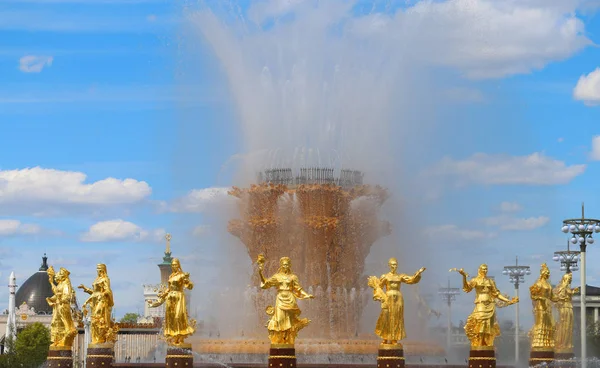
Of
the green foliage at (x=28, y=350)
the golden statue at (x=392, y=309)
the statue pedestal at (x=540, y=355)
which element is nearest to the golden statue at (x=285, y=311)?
the golden statue at (x=392, y=309)

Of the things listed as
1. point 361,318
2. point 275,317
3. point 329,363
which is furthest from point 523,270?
point 275,317

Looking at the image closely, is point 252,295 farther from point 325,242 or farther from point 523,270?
point 523,270

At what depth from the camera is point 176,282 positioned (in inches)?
1449

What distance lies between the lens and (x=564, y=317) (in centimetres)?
4366

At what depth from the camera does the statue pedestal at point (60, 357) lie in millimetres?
39750

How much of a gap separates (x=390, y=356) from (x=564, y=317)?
10677mm

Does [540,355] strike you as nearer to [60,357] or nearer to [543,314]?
[543,314]

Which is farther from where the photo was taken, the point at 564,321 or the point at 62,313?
the point at 564,321

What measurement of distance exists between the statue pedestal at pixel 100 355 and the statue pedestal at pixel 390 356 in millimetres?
8998

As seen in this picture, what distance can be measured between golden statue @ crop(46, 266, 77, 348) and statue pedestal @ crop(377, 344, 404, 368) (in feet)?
35.7

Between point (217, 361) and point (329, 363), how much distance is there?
12.4 ft

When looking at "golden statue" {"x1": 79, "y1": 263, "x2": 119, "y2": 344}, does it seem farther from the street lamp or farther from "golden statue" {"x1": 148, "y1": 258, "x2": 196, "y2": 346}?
the street lamp

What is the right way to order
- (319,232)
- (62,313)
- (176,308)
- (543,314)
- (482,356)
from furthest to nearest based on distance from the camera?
(319,232), (543,314), (62,313), (176,308), (482,356)

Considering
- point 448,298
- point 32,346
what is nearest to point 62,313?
point 448,298
